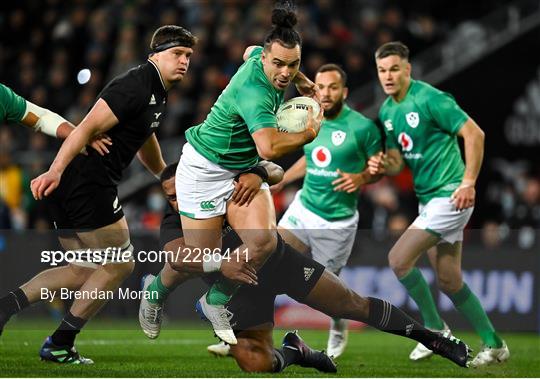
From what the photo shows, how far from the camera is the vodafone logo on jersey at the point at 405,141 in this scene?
8898 millimetres

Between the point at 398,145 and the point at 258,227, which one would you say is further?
the point at 398,145

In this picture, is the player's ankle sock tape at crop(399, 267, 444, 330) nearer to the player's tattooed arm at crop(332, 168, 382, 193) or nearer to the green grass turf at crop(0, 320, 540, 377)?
the green grass turf at crop(0, 320, 540, 377)

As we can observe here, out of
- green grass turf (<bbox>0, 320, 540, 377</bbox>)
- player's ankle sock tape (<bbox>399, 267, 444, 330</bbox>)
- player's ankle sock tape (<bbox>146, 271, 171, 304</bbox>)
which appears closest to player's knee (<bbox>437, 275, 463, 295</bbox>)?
player's ankle sock tape (<bbox>399, 267, 444, 330</bbox>)

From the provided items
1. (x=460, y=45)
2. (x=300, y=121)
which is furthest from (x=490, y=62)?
(x=300, y=121)

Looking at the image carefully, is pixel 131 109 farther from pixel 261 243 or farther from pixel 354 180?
pixel 354 180

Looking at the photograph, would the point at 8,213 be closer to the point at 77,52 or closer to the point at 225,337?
the point at 77,52

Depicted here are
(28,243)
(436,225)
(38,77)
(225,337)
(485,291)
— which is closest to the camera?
(225,337)

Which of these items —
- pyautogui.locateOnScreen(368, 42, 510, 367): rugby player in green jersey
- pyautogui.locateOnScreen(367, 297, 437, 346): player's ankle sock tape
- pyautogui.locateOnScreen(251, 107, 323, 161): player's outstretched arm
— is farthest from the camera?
pyautogui.locateOnScreen(368, 42, 510, 367): rugby player in green jersey

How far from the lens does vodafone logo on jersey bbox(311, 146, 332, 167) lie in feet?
30.2

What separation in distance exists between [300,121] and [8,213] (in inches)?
268

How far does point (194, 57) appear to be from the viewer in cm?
1595

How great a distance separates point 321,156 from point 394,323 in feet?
7.50

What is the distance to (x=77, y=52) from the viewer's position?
651 inches

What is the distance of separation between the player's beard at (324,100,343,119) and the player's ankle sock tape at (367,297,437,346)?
2.48 meters
